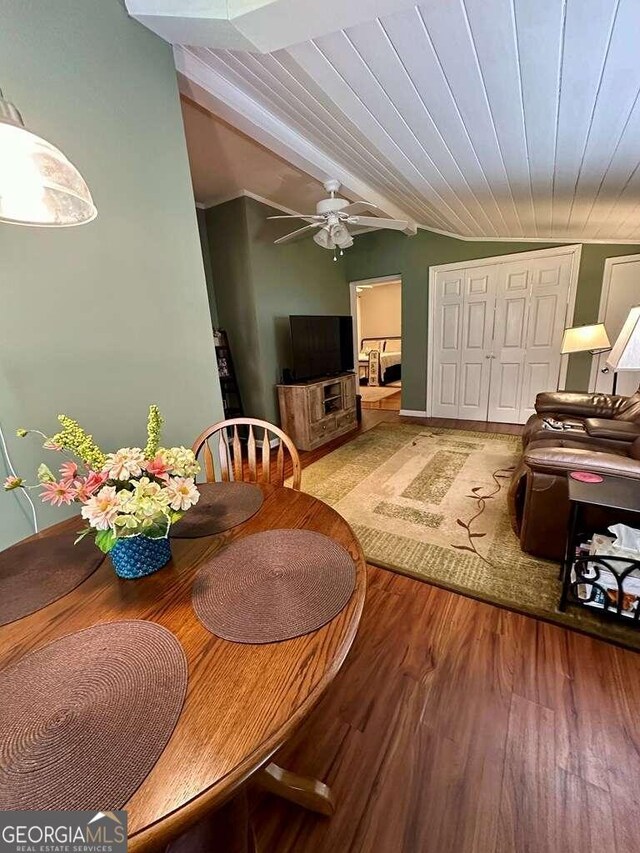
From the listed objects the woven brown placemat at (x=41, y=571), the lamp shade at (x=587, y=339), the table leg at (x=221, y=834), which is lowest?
the table leg at (x=221, y=834)

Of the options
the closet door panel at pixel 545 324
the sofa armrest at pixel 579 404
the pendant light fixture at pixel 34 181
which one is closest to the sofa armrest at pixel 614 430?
the sofa armrest at pixel 579 404

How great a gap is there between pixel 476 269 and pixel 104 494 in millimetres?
5079

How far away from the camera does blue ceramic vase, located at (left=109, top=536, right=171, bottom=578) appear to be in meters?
0.81

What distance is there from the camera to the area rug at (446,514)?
5.67ft

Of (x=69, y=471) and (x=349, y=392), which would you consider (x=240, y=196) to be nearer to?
(x=349, y=392)

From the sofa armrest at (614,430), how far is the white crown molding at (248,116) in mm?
2592

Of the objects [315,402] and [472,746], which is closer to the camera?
[472,746]

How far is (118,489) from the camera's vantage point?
797mm

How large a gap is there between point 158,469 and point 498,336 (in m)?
4.86

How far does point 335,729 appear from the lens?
118 centimetres

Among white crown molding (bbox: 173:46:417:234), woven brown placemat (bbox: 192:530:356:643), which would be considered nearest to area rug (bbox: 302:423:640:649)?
woven brown placemat (bbox: 192:530:356:643)

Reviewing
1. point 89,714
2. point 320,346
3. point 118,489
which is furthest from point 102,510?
point 320,346

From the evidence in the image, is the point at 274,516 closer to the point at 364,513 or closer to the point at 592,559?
the point at 592,559

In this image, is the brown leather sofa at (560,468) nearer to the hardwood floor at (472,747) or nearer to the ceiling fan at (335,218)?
the hardwood floor at (472,747)
